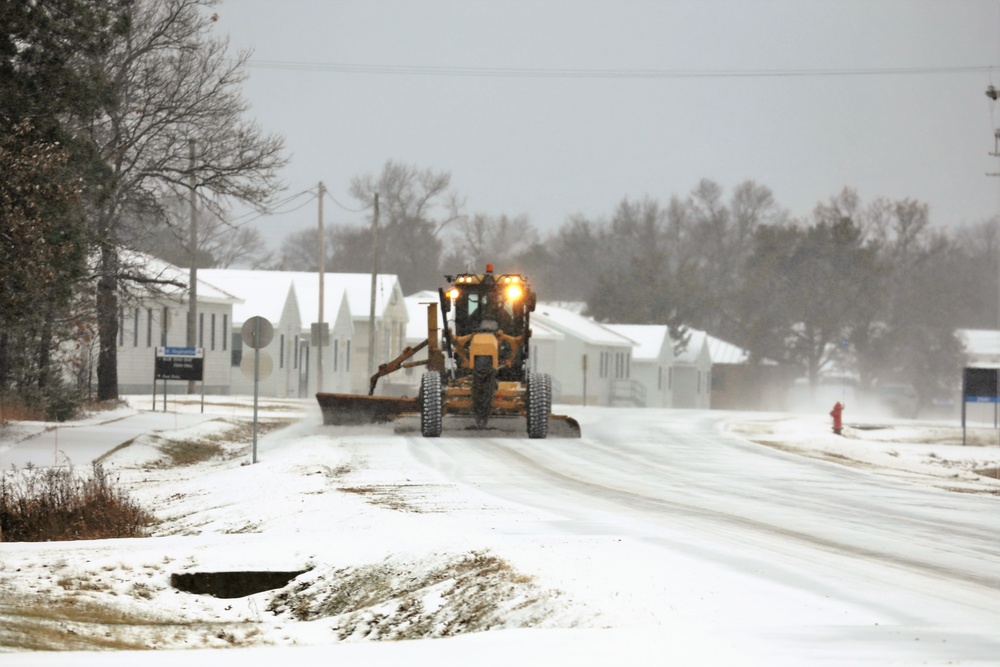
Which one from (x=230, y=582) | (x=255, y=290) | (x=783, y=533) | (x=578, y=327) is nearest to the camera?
(x=230, y=582)

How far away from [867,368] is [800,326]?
18.5 feet

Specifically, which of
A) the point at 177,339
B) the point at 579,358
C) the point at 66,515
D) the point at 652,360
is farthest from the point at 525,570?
the point at 652,360

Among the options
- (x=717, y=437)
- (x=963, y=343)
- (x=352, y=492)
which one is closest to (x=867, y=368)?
(x=963, y=343)

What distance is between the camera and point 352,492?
17.4m

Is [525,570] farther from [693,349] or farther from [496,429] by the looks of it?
[693,349]

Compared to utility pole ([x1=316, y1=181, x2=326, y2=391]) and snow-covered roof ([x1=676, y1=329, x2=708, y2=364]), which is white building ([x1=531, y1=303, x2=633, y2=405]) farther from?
utility pole ([x1=316, y1=181, x2=326, y2=391])

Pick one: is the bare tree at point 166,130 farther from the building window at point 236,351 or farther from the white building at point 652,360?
the white building at point 652,360

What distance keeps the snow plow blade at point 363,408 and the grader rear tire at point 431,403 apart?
3.29 metres

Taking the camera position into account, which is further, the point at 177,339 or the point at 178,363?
the point at 177,339

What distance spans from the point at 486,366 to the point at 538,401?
58.2 inches

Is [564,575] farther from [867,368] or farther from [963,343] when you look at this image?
[963,343]

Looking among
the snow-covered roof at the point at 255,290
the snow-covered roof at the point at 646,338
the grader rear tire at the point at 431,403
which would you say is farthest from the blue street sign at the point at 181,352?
the snow-covered roof at the point at 646,338

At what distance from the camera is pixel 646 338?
88.9 meters

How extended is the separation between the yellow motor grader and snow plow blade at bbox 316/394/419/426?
4.03 ft
